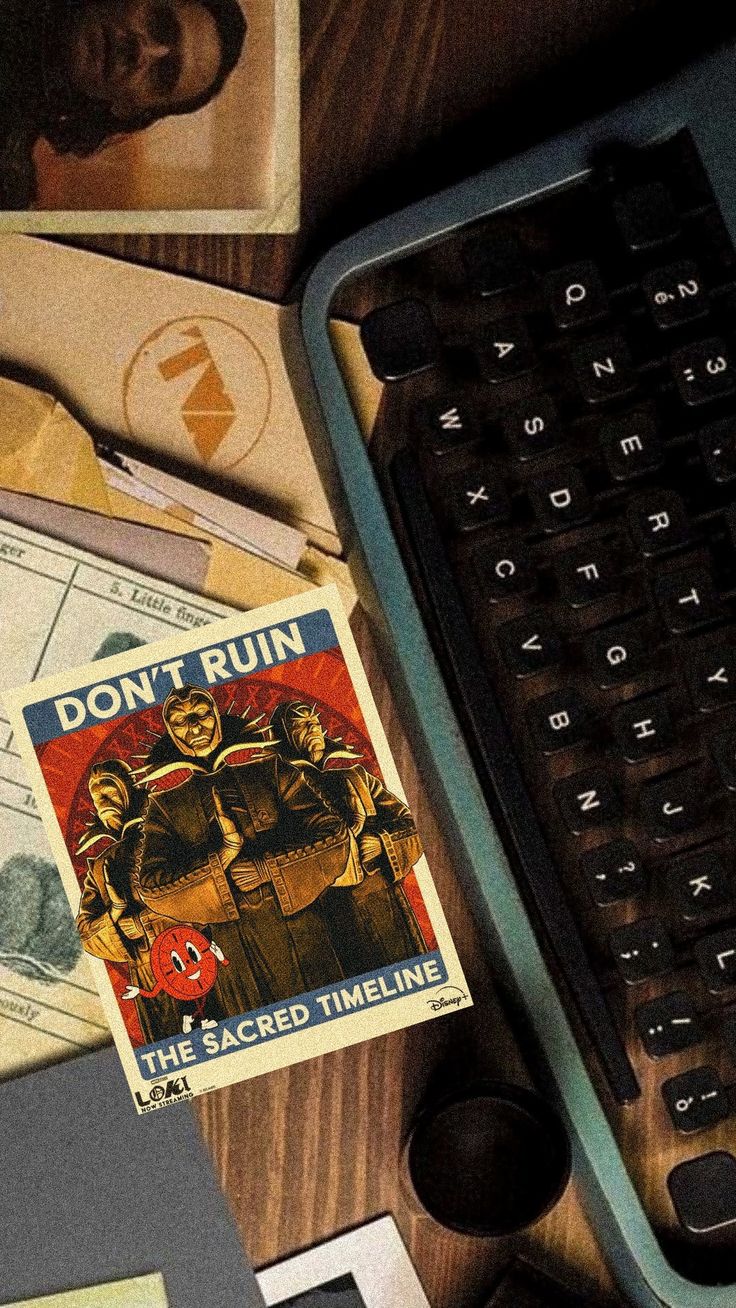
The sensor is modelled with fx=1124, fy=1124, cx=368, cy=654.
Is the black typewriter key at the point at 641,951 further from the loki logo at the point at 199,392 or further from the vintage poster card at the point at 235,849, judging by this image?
the loki logo at the point at 199,392

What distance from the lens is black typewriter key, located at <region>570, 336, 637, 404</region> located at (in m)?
0.57

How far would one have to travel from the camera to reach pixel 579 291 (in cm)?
57

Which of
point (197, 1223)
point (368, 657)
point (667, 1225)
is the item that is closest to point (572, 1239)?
point (667, 1225)

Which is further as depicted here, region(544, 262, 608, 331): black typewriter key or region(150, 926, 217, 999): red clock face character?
region(150, 926, 217, 999): red clock face character

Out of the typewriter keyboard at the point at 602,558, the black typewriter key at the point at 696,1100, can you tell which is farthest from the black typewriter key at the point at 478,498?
the black typewriter key at the point at 696,1100

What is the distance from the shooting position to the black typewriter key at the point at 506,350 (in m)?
0.57

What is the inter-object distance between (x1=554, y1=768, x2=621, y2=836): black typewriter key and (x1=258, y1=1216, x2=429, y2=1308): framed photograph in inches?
10.9

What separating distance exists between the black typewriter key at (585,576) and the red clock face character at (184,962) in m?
0.30

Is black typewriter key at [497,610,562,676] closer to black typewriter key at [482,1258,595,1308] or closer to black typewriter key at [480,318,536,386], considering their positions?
black typewriter key at [480,318,536,386]

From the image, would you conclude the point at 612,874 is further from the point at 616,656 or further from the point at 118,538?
the point at 118,538

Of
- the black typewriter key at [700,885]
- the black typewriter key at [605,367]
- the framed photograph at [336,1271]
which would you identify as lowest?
the framed photograph at [336,1271]

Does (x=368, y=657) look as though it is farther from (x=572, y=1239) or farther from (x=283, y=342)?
(x=572, y=1239)

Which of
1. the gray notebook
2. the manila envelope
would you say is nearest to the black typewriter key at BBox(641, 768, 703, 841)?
the manila envelope

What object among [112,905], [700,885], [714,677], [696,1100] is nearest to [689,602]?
[714,677]
